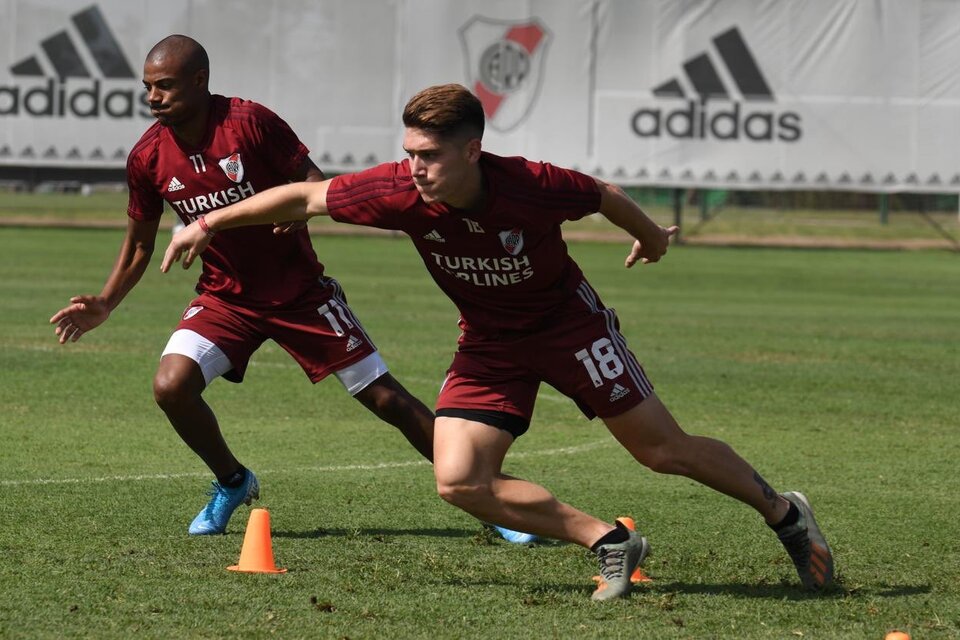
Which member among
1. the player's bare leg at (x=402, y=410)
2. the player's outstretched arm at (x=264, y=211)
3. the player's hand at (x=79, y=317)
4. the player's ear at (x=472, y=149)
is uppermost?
the player's ear at (x=472, y=149)

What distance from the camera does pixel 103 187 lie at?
55312 mm

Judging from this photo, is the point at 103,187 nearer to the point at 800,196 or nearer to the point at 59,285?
the point at 800,196

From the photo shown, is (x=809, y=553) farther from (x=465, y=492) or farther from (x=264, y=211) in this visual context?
(x=264, y=211)

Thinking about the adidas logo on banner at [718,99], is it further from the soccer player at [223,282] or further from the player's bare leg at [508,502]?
the player's bare leg at [508,502]

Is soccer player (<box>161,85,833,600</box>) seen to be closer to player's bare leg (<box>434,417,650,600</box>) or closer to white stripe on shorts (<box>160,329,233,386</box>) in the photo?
player's bare leg (<box>434,417,650,600</box>)

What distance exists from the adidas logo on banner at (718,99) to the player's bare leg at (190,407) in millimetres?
29570

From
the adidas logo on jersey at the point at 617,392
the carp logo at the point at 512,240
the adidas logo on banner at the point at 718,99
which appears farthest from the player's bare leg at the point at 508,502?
the adidas logo on banner at the point at 718,99

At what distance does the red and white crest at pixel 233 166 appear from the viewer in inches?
282

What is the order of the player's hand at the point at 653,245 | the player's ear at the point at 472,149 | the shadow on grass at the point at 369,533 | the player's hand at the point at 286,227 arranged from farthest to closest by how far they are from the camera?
1. the shadow on grass at the point at 369,533
2. the player's hand at the point at 286,227
3. the player's hand at the point at 653,245
4. the player's ear at the point at 472,149

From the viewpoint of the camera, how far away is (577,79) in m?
36.2

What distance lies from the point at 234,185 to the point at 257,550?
187 cm

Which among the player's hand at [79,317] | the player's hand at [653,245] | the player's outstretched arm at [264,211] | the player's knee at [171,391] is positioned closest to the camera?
the player's outstretched arm at [264,211]

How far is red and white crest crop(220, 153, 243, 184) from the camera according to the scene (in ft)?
23.5

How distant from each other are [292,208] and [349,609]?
1.55 metres
